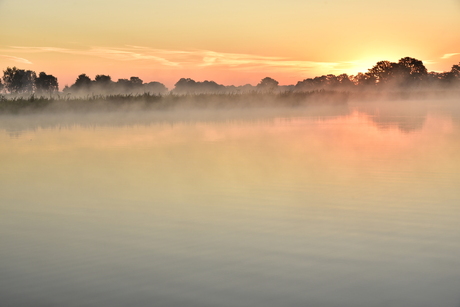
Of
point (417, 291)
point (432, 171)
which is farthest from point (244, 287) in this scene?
point (432, 171)

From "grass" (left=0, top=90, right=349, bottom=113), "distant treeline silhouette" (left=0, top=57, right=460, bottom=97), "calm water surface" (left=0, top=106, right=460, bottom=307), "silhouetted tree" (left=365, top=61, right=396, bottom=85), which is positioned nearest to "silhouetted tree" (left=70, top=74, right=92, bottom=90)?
"distant treeline silhouette" (left=0, top=57, right=460, bottom=97)

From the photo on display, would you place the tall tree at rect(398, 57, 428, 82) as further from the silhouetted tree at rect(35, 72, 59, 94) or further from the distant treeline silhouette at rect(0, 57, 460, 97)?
the silhouetted tree at rect(35, 72, 59, 94)

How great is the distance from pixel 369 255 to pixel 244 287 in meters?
1.50

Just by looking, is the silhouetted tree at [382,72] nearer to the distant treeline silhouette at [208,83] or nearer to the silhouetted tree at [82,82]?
the distant treeline silhouette at [208,83]

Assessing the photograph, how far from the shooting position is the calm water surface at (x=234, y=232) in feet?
14.1

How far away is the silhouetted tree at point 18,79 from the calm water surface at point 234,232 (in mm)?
84005

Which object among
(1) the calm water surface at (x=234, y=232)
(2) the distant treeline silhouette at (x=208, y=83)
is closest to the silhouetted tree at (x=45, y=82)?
(2) the distant treeline silhouette at (x=208, y=83)

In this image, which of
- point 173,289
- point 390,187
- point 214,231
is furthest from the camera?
point 390,187

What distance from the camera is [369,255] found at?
5047 millimetres

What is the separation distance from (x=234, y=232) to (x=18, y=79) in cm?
9248

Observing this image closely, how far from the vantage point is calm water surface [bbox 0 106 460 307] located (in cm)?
429

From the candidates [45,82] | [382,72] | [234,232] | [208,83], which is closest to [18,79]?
[45,82]

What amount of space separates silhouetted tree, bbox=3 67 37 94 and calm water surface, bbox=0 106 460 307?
84.0 meters

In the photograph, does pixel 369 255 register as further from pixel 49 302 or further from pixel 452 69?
pixel 452 69
